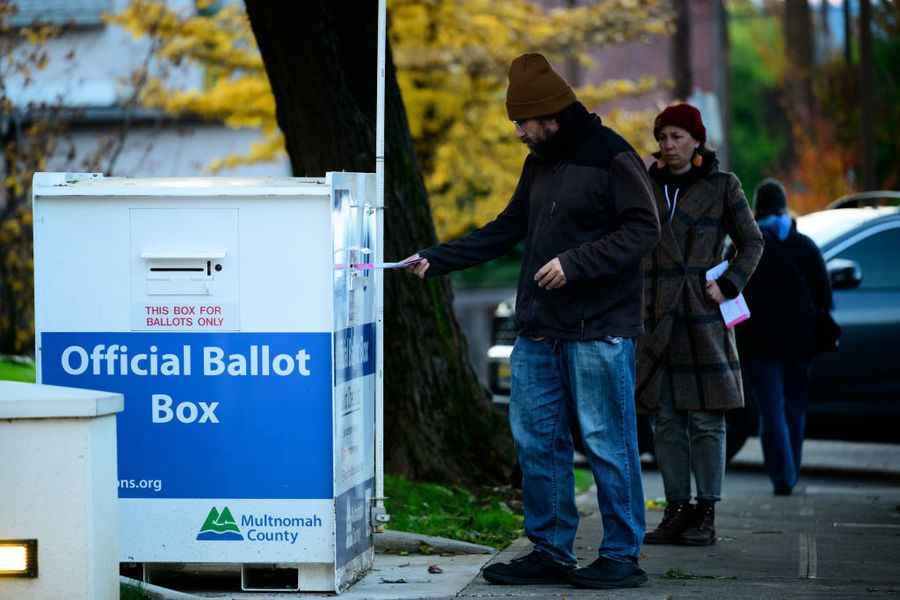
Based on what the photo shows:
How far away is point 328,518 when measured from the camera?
6.25 metres

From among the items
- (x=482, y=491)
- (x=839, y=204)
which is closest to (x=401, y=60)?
(x=839, y=204)

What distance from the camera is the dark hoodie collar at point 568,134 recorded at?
6512mm

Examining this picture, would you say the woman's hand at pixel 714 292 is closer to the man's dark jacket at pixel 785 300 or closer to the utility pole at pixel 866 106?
the man's dark jacket at pixel 785 300

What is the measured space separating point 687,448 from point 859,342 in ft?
12.3

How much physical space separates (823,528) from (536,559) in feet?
8.25

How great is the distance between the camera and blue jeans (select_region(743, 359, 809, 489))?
1022cm

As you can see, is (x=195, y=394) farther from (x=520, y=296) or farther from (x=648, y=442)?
(x=648, y=442)

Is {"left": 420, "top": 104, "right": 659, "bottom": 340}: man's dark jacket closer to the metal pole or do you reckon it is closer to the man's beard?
the man's beard

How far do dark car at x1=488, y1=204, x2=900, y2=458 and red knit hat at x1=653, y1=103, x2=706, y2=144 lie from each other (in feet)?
11.9

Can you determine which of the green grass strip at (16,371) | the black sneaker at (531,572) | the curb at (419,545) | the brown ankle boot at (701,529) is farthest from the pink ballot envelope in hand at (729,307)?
the green grass strip at (16,371)

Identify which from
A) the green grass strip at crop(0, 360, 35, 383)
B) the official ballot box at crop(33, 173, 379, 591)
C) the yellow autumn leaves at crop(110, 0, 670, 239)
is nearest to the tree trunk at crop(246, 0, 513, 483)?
the official ballot box at crop(33, 173, 379, 591)

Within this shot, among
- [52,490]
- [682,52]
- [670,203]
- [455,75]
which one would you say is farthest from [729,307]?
[682,52]

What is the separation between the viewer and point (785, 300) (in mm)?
10227

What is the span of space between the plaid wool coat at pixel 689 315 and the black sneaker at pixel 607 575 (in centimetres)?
147
